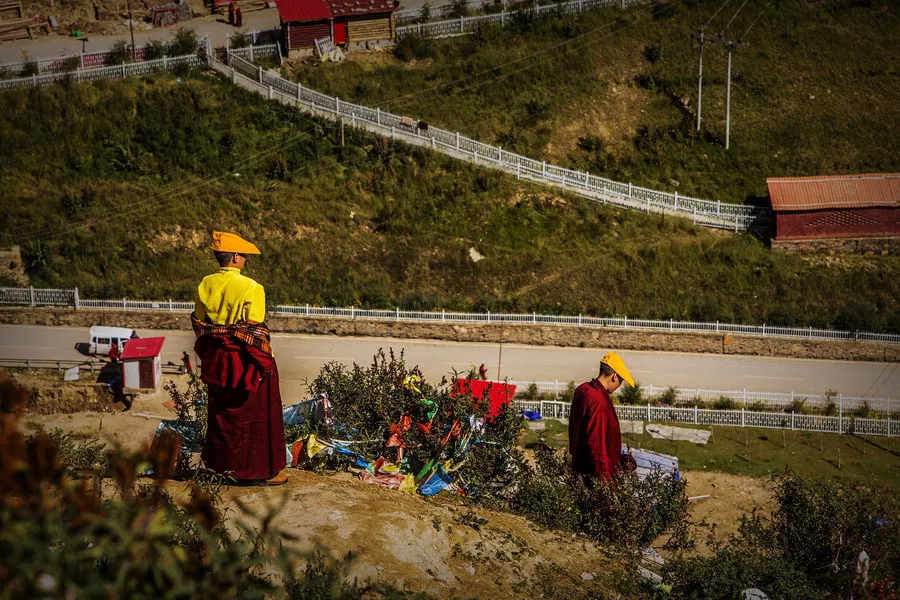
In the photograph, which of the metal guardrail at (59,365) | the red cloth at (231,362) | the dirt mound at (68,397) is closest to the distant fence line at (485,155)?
the metal guardrail at (59,365)

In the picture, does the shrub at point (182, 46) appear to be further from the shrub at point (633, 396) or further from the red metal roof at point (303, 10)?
the shrub at point (633, 396)

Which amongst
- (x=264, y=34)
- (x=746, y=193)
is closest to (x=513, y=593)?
(x=746, y=193)

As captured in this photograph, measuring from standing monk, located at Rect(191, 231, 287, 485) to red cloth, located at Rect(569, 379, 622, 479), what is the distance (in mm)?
3213

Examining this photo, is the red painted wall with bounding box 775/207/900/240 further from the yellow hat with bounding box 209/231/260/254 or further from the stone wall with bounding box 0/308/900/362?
the yellow hat with bounding box 209/231/260/254

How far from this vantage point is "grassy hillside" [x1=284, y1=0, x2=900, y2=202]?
33.5 m

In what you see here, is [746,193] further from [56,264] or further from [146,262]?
[56,264]

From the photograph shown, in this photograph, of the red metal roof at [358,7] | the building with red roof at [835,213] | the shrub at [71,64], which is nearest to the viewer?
the building with red roof at [835,213]

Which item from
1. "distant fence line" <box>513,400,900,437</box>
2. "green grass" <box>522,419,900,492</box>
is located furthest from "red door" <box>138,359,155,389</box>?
"green grass" <box>522,419,900,492</box>

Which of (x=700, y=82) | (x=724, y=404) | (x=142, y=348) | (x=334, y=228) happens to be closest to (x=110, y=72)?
(x=334, y=228)

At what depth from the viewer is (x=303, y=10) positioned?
3519 centimetres

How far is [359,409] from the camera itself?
12.5 m

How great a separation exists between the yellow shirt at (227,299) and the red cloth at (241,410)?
221 millimetres

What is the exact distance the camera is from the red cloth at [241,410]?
977 cm

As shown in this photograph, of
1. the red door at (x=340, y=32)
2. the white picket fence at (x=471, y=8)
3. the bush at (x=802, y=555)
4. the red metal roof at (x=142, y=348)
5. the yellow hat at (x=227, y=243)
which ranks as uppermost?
the white picket fence at (x=471, y=8)
